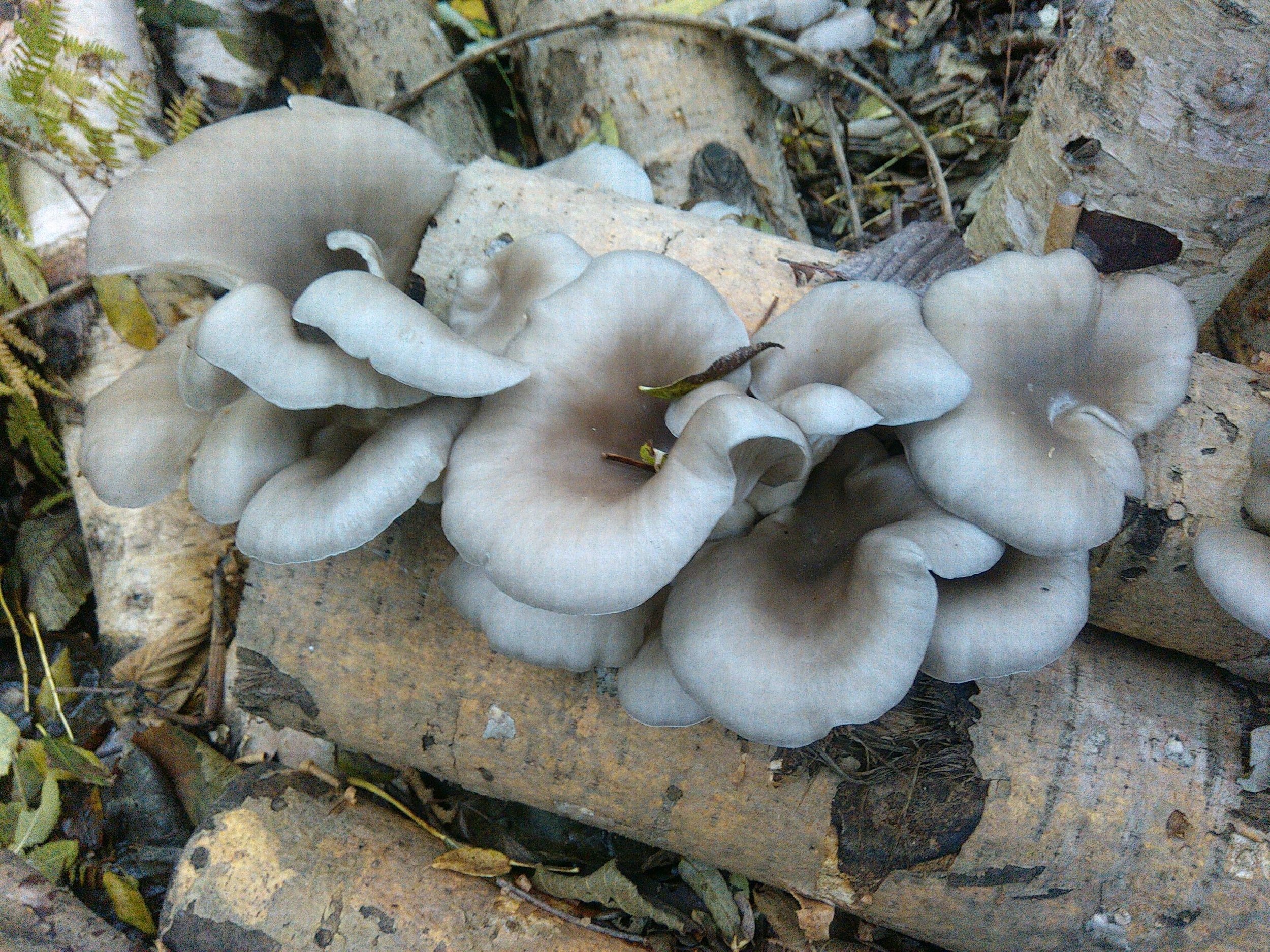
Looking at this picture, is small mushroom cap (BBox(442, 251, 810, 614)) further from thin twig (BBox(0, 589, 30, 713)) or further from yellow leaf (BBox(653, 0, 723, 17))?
thin twig (BBox(0, 589, 30, 713))

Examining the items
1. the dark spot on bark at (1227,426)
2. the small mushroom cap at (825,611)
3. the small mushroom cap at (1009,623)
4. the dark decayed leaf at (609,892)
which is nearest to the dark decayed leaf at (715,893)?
the dark decayed leaf at (609,892)

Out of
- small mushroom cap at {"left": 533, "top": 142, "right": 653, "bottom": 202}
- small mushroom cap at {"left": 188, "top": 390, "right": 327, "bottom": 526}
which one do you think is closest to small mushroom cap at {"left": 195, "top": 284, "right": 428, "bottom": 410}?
small mushroom cap at {"left": 188, "top": 390, "right": 327, "bottom": 526}

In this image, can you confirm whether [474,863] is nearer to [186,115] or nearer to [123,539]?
[123,539]

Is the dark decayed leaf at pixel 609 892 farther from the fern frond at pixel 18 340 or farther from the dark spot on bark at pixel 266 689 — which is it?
the fern frond at pixel 18 340

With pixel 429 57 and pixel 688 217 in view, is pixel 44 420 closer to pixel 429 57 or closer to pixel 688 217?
pixel 429 57

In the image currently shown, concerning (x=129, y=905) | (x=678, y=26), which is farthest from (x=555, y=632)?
(x=678, y=26)

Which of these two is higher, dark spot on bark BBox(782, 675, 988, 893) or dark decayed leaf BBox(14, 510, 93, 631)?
dark spot on bark BBox(782, 675, 988, 893)

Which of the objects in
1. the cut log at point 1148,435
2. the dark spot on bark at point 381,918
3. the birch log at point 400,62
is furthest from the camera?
the birch log at point 400,62
